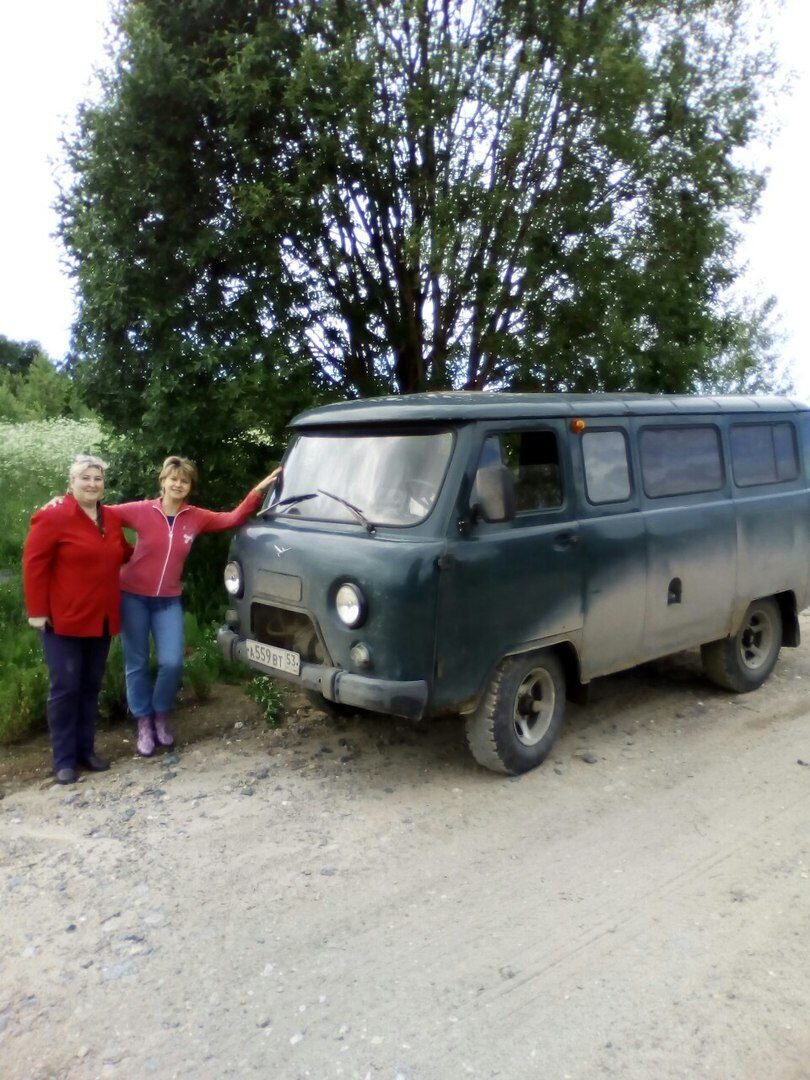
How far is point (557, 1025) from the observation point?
325cm

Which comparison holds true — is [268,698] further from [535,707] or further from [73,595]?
[535,707]

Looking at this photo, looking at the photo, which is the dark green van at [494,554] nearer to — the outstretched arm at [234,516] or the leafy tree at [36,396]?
the outstretched arm at [234,516]

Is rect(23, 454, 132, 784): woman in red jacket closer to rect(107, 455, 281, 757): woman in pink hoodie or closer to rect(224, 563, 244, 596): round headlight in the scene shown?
rect(107, 455, 281, 757): woman in pink hoodie

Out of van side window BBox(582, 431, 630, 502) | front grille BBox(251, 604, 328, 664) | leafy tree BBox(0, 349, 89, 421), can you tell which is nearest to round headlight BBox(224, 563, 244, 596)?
front grille BBox(251, 604, 328, 664)

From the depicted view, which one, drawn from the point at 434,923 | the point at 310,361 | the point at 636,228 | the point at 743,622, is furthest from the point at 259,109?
the point at 434,923

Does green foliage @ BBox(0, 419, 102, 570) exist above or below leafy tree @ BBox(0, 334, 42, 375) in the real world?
below

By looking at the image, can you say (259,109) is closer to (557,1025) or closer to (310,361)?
(310,361)

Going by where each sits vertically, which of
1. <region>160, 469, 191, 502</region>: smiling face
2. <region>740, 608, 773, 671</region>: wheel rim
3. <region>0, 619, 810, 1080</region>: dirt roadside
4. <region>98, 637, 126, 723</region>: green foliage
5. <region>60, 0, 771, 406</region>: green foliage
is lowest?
<region>0, 619, 810, 1080</region>: dirt roadside

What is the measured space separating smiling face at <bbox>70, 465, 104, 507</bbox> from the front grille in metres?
1.14

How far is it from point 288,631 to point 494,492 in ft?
4.89

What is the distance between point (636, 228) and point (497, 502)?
5690 mm

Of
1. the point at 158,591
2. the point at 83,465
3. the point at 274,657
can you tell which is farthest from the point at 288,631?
the point at 83,465

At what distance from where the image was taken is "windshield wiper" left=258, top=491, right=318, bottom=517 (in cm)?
571

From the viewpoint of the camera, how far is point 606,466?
586cm
